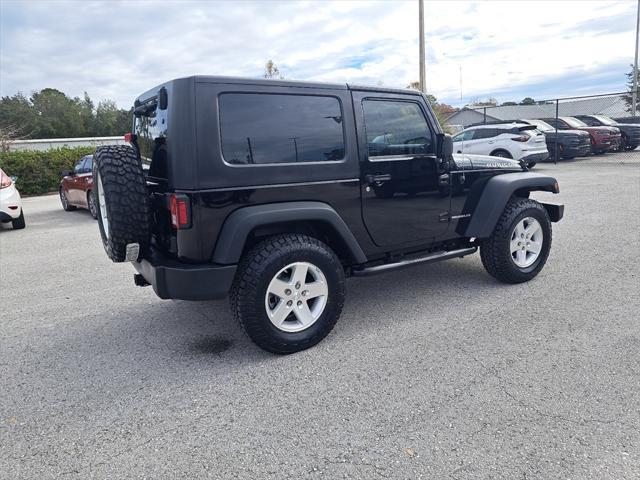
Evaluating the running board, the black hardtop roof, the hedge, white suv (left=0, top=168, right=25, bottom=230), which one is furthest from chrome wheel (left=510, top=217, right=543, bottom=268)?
the hedge

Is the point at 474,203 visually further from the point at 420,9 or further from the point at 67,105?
the point at 67,105

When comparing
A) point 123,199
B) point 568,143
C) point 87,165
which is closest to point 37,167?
point 87,165

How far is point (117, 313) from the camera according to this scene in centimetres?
446

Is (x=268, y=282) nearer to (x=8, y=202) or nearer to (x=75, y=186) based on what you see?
(x=8, y=202)

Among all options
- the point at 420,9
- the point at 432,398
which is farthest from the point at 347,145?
the point at 420,9

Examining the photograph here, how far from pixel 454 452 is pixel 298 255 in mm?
1586

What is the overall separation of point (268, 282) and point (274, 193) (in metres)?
0.62

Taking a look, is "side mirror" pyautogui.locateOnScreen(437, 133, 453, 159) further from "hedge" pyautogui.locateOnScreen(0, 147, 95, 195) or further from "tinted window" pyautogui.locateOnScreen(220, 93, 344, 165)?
"hedge" pyautogui.locateOnScreen(0, 147, 95, 195)

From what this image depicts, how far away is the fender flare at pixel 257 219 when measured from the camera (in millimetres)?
3113

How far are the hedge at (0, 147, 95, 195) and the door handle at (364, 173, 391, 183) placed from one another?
18113 millimetres

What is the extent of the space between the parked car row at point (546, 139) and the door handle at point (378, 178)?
33.9ft

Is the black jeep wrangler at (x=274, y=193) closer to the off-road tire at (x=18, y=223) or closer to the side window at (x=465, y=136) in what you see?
the off-road tire at (x=18, y=223)

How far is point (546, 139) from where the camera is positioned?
59.3 ft

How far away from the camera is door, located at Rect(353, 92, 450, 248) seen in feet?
12.4
